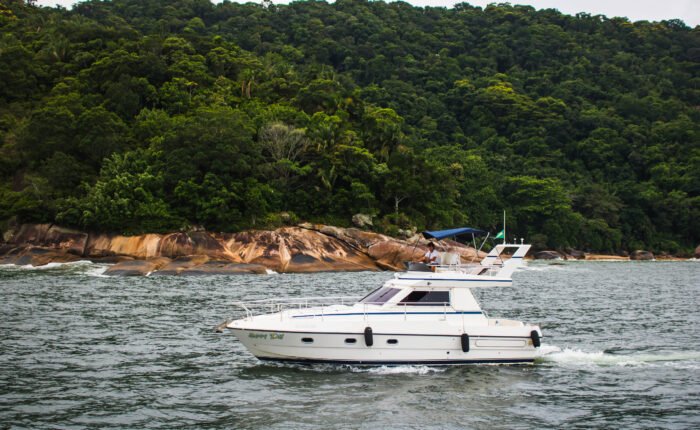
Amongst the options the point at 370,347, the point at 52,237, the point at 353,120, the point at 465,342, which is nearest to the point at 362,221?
the point at 353,120

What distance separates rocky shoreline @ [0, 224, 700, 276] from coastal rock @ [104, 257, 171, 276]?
142cm

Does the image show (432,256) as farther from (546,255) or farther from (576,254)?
(576,254)

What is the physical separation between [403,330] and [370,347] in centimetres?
109

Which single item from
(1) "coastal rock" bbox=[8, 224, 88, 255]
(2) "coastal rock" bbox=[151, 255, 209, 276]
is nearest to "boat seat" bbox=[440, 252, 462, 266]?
(2) "coastal rock" bbox=[151, 255, 209, 276]

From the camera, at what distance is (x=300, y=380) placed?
757 inches

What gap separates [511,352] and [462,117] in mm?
115971

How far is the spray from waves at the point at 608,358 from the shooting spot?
2239cm

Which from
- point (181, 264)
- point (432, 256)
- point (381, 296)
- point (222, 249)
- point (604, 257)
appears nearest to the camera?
point (381, 296)

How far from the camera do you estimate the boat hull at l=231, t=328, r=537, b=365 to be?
20.2 meters

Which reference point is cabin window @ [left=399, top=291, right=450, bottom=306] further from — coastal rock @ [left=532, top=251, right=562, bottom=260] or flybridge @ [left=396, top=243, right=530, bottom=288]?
coastal rock @ [left=532, top=251, right=562, bottom=260]

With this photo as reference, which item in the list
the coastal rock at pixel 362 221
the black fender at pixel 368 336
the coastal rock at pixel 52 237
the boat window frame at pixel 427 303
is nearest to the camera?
the black fender at pixel 368 336

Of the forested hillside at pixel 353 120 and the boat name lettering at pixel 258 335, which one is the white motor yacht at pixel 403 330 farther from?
the forested hillside at pixel 353 120

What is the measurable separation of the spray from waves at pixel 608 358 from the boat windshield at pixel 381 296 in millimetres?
5357

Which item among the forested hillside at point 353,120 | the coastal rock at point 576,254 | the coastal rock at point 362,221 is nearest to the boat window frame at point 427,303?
the forested hillside at point 353,120
